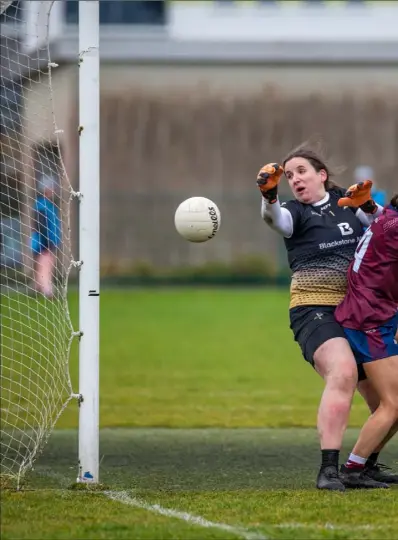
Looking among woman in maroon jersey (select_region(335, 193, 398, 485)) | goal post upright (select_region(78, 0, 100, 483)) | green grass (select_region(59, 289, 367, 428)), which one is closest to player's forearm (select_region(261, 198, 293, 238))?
woman in maroon jersey (select_region(335, 193, 398, 485))

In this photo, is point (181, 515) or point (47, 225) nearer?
point (181, 515)

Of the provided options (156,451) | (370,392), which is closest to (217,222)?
(370,392)

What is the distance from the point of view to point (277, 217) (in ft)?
21.5

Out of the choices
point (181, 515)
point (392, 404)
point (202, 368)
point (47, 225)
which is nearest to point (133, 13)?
point (202, 368)

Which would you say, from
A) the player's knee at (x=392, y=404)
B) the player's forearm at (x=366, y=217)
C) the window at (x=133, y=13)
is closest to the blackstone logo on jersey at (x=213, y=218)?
the player's forearm at (x=366, y=217)

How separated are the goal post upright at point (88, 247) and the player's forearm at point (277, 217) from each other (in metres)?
1.02

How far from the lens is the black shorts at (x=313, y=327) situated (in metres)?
6.50

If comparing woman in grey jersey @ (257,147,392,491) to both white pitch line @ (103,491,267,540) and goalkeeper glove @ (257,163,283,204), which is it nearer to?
goalkeeper glove @ (257,163,283,204)

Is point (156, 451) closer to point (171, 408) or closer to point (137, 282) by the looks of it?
point (171, 408)

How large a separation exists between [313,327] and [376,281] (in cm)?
45

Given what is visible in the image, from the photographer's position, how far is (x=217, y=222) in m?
6.89

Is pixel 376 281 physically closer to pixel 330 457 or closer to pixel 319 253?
pixel 319 253

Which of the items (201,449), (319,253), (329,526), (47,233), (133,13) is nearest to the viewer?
(329,526)

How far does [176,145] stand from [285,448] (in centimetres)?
2420
